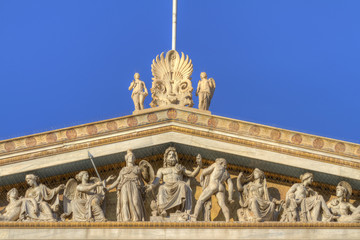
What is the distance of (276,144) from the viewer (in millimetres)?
25953

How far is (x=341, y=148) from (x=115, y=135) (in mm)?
4256

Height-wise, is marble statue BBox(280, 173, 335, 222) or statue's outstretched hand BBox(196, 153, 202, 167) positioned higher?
statue's outstretched hand BBox(196, 153, 202, 167)

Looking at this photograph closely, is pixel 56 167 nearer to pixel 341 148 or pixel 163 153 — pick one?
pixel 163 153

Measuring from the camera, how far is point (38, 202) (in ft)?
84.1

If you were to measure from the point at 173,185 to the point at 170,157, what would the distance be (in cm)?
60

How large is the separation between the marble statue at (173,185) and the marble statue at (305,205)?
5.89ft

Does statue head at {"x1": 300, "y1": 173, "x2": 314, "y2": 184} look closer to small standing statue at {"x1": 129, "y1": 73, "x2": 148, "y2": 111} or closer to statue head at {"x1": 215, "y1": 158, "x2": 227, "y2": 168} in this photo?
statue head at {"x1": 215, "y1": 158, "x2": 227, "y2": 168}

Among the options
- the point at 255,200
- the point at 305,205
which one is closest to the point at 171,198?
the point at 255,200

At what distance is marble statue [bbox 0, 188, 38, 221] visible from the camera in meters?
25.4

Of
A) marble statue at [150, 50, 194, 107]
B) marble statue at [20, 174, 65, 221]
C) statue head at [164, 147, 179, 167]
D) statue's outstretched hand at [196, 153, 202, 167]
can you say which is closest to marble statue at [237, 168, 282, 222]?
statue's outstretched hand at [196, 153, 202, 167]

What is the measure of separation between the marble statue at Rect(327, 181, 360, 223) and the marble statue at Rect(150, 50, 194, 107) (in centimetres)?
342

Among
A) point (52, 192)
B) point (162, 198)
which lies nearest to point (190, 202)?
point (162, 198)

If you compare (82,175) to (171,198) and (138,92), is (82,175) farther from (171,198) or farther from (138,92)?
(138,92)

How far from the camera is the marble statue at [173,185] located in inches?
998
